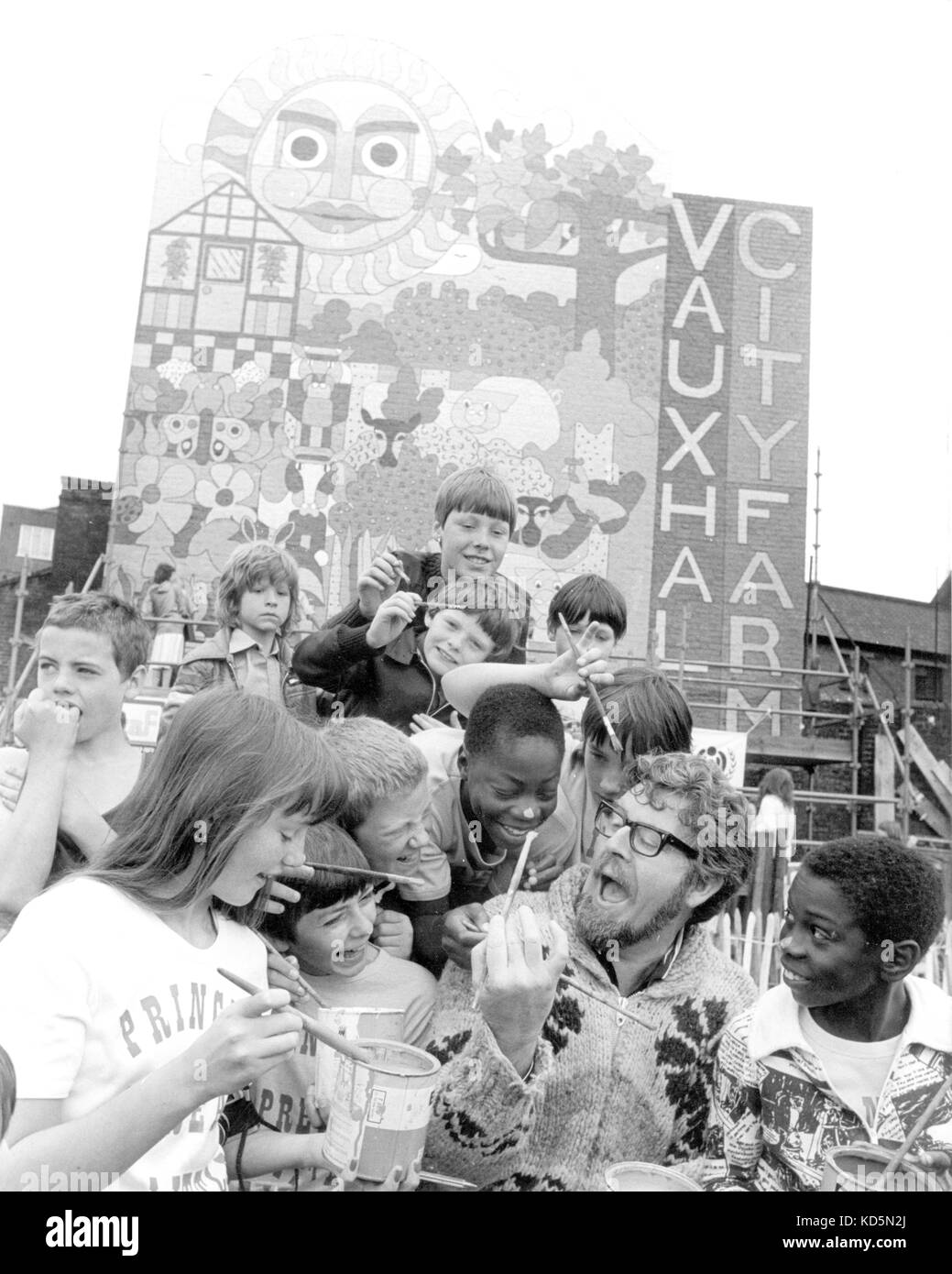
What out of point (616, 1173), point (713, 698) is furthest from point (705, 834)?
point (713, 698)

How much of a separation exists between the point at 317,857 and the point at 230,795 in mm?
226

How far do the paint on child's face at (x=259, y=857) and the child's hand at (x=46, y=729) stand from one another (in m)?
0.36

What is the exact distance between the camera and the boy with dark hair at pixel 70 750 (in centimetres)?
140

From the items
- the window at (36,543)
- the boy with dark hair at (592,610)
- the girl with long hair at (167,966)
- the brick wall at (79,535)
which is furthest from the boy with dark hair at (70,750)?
the window at (36,543)

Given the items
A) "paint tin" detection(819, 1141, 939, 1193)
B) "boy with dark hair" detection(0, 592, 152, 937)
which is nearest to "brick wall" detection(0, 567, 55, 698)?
"boy with dark hair" detection(0, 592, 152, 937)

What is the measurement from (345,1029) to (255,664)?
1030 mm

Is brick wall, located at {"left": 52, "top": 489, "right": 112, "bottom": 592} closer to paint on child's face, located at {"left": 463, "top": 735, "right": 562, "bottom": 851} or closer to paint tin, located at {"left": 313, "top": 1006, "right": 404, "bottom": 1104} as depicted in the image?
paint on child's face, located at {"left": 463, "top": 735, "right": 562, "bottom": 851}

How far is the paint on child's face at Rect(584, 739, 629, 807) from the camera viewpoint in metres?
1.76

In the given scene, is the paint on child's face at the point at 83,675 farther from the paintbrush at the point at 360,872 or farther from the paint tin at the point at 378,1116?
the paint tin at the point at 378,1116

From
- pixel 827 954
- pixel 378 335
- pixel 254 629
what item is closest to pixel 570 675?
pixel 827 954

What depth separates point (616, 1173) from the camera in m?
1.21

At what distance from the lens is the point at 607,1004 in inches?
57.0
